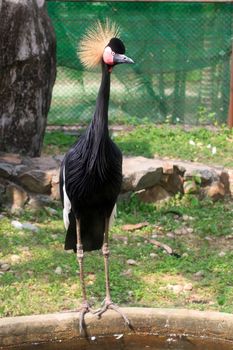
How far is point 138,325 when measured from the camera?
4656mm

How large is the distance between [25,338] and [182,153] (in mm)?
4993

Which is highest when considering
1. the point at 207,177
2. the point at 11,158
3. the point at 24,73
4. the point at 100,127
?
the point at 24,73

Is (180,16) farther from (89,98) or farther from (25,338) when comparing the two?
(25,338)

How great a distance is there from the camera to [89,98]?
413 inches

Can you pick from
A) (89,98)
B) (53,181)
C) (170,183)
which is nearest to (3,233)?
(53,181)

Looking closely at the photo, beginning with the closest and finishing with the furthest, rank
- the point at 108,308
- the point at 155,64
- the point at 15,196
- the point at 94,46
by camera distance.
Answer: the point at 108,308, the point at 94,46, the point at 15,196, the point at 155,64

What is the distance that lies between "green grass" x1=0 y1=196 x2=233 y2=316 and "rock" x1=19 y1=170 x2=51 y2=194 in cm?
27

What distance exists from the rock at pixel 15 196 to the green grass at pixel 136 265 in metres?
0.15

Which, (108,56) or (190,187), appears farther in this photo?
(190,187)

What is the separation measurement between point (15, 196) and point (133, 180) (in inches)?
46.9

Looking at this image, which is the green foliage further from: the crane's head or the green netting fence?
the crane's head

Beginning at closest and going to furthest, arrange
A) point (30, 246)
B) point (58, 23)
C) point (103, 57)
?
1. point (103, 57)
2. point (30, 246)
3. point (58, 23)

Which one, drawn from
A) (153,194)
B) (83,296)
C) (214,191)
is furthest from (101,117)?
(214,191)

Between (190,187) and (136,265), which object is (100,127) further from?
(190,187)
